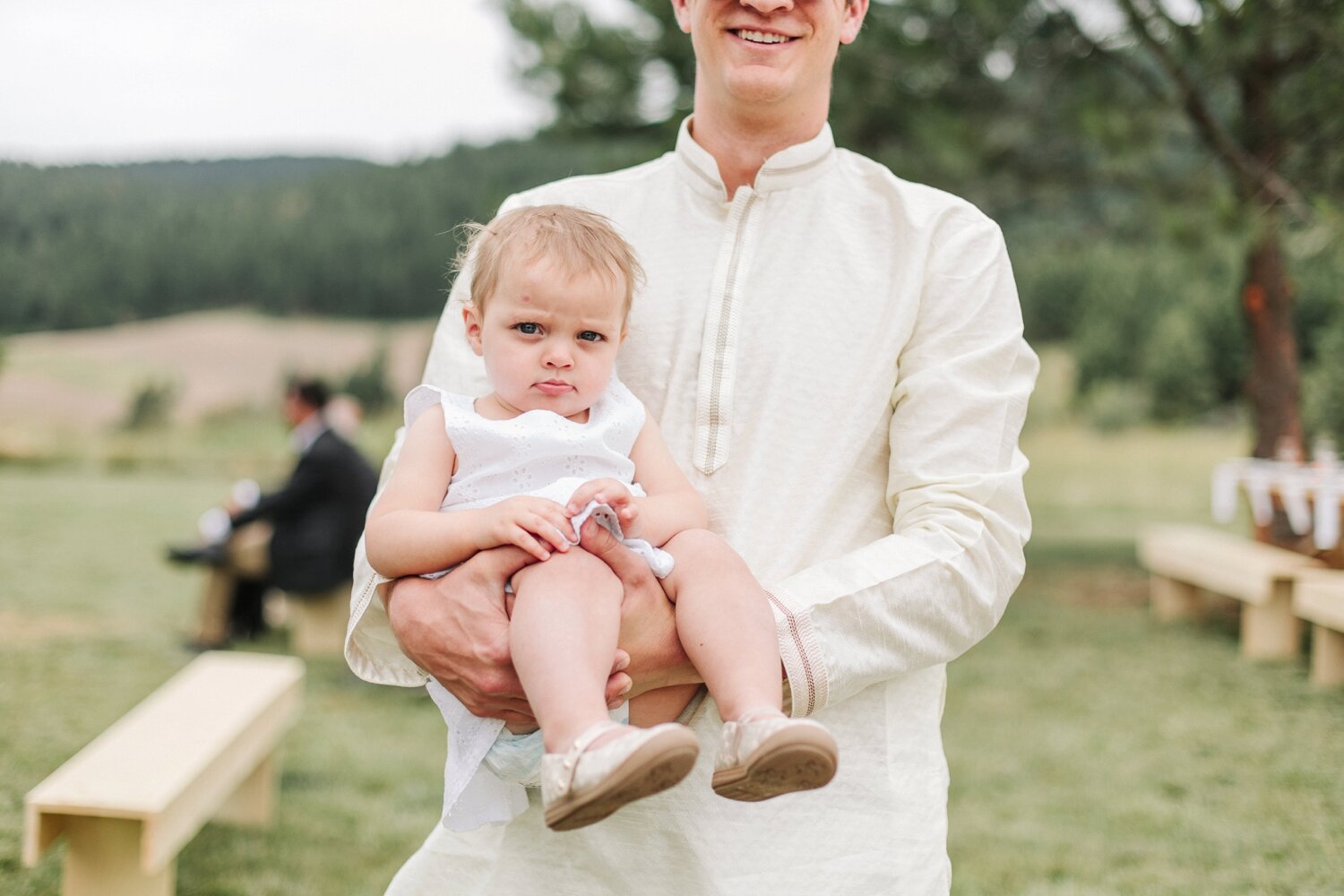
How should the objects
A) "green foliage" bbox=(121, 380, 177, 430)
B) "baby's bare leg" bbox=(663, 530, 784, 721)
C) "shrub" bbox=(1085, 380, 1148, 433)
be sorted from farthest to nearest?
"shrub" bbox=(1085, 380, 1148, 433) → "green foliage" bbox=(121, 380, 177, 430) → "baby's bare leg" bbox=(663, 530, 784, 721)

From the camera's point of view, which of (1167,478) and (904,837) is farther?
(1167,478)

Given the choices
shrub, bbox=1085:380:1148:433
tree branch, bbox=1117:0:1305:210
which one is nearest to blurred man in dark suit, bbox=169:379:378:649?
tree branch, bbox=1117:0:1305:210

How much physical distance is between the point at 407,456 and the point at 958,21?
5.67 metres

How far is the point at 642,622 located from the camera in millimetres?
1278

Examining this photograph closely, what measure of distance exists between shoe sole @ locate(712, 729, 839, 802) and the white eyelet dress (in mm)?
338

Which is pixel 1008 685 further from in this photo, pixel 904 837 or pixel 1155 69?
pixel 904 837

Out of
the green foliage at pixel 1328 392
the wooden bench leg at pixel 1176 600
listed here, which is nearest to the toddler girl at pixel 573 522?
the wooden bench leg at pixel 1176 600

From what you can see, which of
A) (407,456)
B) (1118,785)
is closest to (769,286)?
(407,456)

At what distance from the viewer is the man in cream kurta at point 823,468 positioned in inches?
53.1

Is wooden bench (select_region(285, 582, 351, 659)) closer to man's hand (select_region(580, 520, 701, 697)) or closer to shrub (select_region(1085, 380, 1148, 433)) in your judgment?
man's hand (select_region(580, 520, 701, 697))

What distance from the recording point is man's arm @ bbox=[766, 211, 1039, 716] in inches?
51.5

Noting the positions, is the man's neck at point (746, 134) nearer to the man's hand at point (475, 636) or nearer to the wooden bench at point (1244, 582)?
the man's hand at point (475, 636)

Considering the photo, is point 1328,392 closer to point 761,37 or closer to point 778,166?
point 778,166

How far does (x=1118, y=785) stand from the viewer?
4.17 metres
